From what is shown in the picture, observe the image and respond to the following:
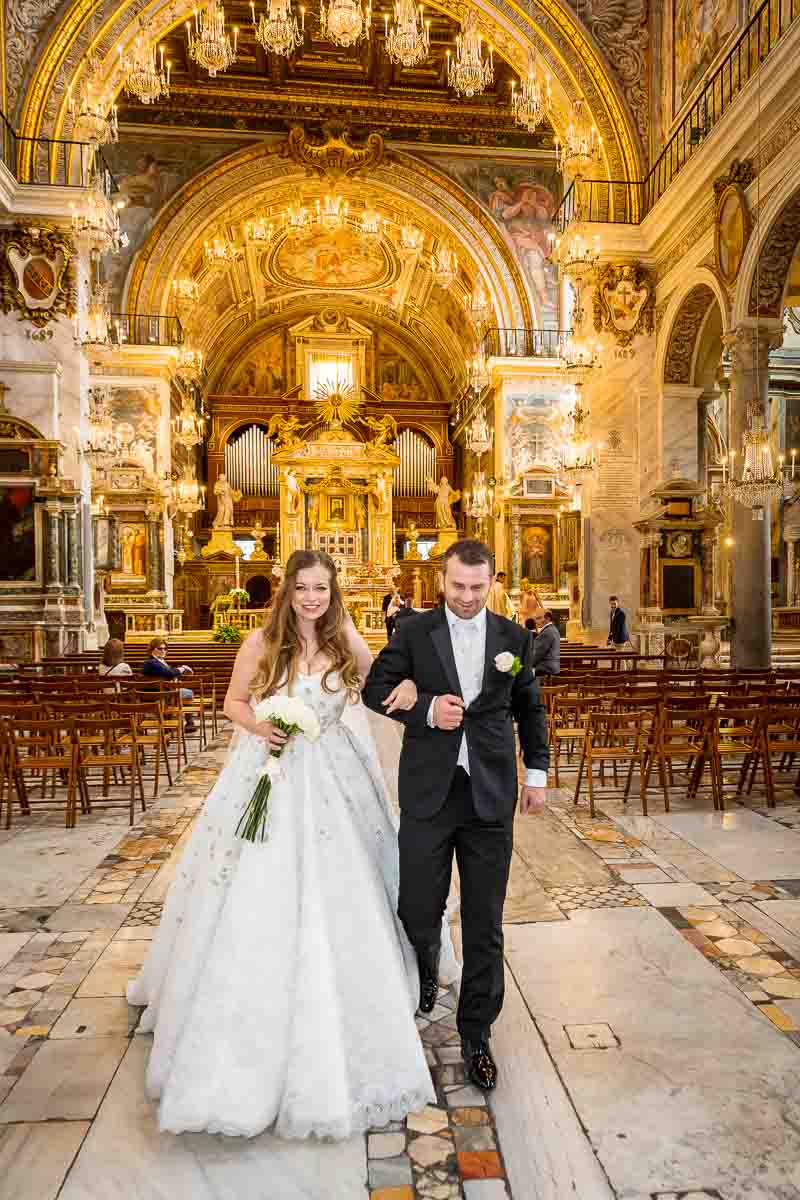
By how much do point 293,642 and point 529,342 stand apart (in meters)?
20.9

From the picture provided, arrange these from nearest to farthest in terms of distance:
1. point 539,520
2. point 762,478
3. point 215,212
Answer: point 762,478 → point 215,212 → point 539,520

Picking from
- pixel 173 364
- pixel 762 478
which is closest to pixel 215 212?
pixel 173 364

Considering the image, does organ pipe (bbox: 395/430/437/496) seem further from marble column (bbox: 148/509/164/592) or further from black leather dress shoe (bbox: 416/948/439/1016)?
black leather dress shoe (bbox: 416/948/439/1016)

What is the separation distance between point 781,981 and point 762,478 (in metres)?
7.61

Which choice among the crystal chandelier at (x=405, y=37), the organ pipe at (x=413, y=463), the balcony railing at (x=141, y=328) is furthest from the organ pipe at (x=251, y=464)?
the crystal chandelier at (x=405, y=37)

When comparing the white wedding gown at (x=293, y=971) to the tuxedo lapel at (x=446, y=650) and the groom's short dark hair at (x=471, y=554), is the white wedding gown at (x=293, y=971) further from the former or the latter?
the groom's short dark hair at (x=471, y=554)

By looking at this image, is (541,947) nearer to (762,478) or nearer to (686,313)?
(762,478)

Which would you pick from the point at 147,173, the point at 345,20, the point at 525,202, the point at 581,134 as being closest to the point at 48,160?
the point at 345,20

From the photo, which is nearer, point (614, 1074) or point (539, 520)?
point (614, 1074)

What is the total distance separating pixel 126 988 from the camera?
3.30 m

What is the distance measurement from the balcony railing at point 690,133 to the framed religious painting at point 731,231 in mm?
1194

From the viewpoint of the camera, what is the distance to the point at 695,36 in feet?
44.9

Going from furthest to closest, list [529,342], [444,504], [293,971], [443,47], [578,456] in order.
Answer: [444,504] < [529,342] < [443,47] < [578,456] < [293,971]

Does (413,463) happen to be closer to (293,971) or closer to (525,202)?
(525,202)
